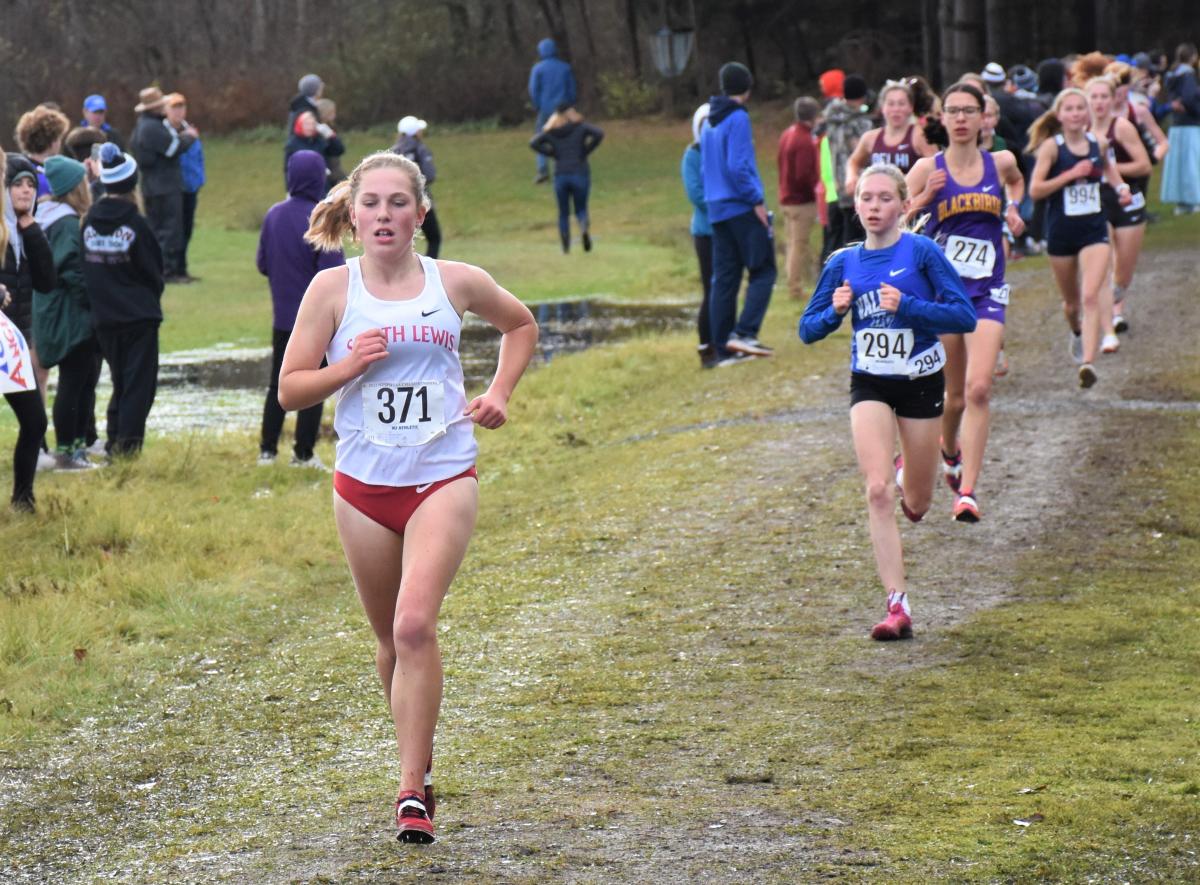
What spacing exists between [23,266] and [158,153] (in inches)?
414

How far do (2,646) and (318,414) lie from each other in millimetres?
4408

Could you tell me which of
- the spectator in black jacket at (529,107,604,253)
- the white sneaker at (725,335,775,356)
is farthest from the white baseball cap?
the white sneaker at (725,335,775,356)

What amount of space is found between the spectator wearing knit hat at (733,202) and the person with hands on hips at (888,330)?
653 centimetres

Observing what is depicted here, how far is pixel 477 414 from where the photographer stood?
5398 mm

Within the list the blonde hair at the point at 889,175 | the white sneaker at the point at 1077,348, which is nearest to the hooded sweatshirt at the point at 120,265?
the blonde hair at the point at 889,175

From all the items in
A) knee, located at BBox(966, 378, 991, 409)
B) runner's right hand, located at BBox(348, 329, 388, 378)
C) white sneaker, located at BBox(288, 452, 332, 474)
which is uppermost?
runner's right hand, located at BBox(348, 329, 388, 378)

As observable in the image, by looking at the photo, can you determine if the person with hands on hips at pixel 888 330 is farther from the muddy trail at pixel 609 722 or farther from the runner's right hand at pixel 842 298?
the muddy trail at pixel 609 722

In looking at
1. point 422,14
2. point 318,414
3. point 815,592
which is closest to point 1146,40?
point 422,14

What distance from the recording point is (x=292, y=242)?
1150cm

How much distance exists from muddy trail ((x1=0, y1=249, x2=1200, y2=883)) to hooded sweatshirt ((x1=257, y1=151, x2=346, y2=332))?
2.50 metres

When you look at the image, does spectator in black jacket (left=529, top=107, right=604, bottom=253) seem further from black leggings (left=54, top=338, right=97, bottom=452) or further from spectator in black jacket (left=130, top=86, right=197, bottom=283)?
black leggings (left=54, top=338, right=97, bottom=452)

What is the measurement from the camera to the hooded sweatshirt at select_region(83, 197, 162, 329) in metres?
11.4

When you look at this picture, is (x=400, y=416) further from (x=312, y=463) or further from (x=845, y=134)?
(x=845, y=134)

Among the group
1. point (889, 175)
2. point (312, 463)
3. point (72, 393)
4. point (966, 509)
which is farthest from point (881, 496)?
point (72, 393)
